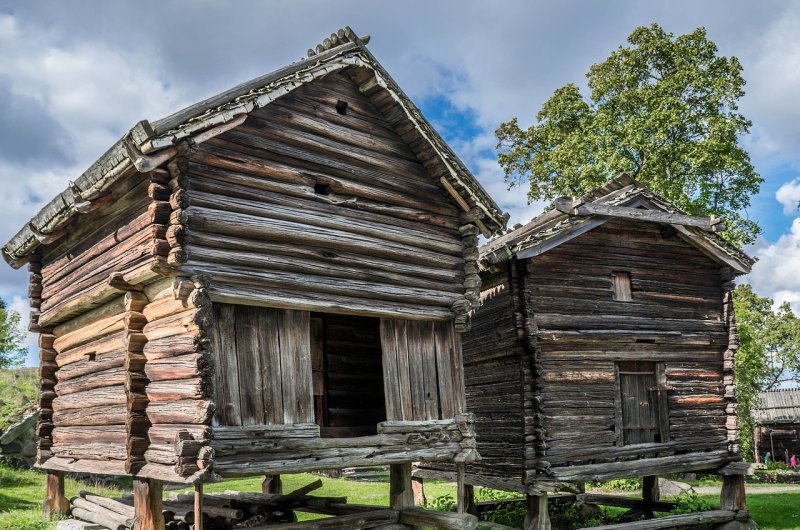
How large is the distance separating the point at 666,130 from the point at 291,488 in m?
19.7

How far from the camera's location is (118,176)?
10.1 meters

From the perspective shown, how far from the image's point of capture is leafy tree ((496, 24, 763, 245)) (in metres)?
28.4

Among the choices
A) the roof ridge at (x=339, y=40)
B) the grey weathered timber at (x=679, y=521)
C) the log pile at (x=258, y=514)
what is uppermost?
the roof ridge at (x=339, y=40)

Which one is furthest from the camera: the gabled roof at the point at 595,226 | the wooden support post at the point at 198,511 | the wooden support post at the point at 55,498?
the gabled roof at the point at 595,226

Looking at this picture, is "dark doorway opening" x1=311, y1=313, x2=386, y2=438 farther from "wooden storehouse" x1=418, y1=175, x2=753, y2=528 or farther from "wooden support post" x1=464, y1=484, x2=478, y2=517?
"wooden support post" x1=464, y1=484, x2=478, y2=517

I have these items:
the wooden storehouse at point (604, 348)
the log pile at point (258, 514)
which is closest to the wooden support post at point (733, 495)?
the wooden storehouse at point (604, 348)

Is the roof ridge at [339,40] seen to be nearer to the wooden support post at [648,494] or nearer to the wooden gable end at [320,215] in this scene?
the wooden gable end at [320,215]

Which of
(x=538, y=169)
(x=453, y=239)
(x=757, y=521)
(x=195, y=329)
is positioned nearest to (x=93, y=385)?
(x=195, y=329)

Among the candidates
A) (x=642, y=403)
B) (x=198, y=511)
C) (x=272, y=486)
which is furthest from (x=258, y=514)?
(x=642, y=403)

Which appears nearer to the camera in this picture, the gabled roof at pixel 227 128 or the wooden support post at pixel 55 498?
the gabled roof at pixel 227 128

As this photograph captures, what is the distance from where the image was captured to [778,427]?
42.2 metres

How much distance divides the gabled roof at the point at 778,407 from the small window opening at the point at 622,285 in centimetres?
2930

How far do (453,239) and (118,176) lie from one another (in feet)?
19.0

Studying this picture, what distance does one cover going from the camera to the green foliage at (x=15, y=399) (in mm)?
25406
